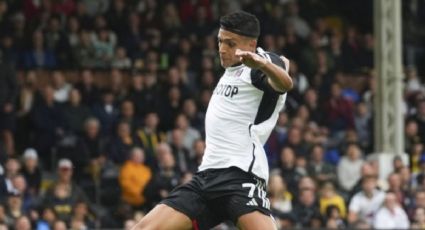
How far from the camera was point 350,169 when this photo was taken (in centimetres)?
1884

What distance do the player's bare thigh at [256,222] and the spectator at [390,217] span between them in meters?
8.94

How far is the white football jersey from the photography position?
8.67 m

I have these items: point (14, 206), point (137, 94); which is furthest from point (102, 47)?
point (14, 206)

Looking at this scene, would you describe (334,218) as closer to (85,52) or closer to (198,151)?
(198,151)

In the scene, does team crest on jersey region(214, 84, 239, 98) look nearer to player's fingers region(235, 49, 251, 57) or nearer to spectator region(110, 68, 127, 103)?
player's fingers region(235, 49, 251, 57)

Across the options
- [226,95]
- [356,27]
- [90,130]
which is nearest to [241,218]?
[226,95]

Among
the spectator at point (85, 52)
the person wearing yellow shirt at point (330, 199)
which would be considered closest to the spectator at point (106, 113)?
the spectator at point (85, 52)

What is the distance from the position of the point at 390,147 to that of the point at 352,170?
146 centimetres

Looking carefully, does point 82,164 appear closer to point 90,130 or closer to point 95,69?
point 90,130

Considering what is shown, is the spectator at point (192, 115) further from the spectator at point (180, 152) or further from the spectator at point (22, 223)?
the spectator at point (22, 223)

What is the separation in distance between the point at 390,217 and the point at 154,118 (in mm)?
3518

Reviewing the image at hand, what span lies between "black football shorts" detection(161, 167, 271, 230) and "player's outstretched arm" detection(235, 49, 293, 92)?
0.72 meters

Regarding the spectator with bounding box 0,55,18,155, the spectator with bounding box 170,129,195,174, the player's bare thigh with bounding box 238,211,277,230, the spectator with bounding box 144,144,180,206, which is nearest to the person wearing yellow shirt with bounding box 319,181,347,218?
the spectator with bounding box 170,129,195,174

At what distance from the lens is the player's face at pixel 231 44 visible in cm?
857
